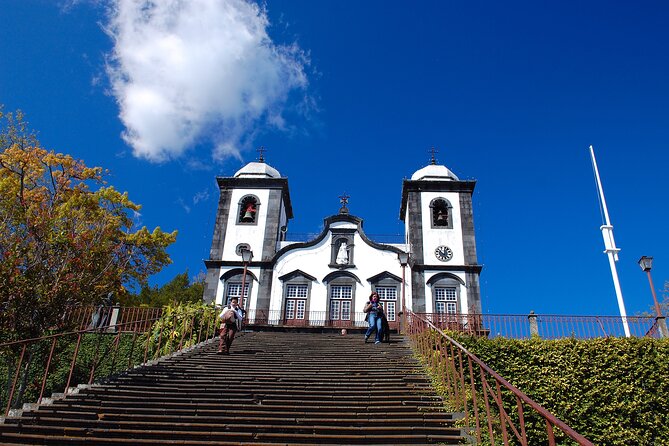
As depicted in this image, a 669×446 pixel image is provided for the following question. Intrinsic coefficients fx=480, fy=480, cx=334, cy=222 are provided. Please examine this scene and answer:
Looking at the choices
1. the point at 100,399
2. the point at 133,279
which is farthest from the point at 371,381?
the point at 133,279

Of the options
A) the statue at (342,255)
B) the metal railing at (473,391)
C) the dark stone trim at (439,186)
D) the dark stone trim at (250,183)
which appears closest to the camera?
the metal railing at (473,391)

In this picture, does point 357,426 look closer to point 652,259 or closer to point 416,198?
point 652,259

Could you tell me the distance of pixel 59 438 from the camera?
5816 mm

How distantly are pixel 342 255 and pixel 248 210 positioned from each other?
17.7ft

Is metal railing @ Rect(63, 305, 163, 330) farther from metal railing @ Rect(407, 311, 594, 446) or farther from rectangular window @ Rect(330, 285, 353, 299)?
metal railing @ Rect(407, 311, 594, 446)

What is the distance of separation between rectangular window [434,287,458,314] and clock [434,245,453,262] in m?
1.50

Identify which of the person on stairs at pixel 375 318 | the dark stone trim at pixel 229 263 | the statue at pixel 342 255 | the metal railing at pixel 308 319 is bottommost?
the person on stairs at pixel 375 318

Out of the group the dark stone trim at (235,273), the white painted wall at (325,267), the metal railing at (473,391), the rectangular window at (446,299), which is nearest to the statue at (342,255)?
the white painted wall at (325,267)

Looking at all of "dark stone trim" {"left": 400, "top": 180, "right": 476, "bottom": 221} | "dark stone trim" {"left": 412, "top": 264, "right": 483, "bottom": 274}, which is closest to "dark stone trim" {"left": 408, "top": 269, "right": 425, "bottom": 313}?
"dark stone trim" {"left": 412, "top": 264, "right": 483, "bottom": 274}

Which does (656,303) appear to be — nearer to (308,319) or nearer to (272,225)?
(308,319)

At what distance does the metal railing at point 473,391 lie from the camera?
18.8 feet

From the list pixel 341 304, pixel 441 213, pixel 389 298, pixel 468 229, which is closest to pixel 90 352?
pixel 341 304

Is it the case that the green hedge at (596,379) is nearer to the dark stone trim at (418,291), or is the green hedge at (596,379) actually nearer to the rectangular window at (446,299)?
the dark stone trim at (418,291)

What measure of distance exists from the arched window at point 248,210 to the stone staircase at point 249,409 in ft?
47.9
